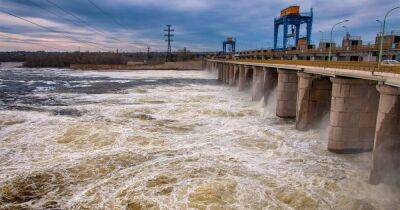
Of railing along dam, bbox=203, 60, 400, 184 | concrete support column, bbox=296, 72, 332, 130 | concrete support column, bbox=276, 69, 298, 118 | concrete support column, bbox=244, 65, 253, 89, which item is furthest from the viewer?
concrete support column, bbox=244, 65, 253, 89

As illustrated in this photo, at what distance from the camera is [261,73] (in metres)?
44.8

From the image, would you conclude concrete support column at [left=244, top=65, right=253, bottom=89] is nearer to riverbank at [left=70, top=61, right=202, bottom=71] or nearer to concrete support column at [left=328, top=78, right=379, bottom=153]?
concrete support column at [left=328, top=78, right=379, bottom=153]

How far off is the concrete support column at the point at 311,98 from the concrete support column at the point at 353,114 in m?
5.74

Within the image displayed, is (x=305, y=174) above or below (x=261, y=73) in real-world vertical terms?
below

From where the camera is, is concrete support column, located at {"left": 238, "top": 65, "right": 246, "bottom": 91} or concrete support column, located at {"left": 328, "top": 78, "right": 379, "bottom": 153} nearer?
concrete support column, located at {"left": 328, "top": 78, "right": 379, "bottom": 153}

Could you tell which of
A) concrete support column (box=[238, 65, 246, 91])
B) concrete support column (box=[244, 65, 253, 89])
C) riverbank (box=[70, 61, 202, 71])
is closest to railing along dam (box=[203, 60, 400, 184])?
concrete support column (box=[244, 65, 253, 89])

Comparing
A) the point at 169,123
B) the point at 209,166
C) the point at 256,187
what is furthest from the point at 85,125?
the point at 256,187

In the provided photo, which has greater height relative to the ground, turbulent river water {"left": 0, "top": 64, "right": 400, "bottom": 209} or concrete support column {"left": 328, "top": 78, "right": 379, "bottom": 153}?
concrete support column {"left": 328, "top": 78, "right": 379, "bottom": 153}

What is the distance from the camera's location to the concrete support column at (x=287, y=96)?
32.3 meters

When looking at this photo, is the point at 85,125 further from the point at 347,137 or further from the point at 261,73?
the point at 261,73

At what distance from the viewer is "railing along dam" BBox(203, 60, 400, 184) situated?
621 inches

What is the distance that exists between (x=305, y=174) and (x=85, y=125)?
61.5 ft

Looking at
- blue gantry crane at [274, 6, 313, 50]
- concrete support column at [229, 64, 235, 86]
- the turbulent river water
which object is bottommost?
the turbulent river water

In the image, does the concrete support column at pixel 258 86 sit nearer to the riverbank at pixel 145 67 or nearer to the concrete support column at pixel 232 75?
the concrete support column at pixel 232 75
